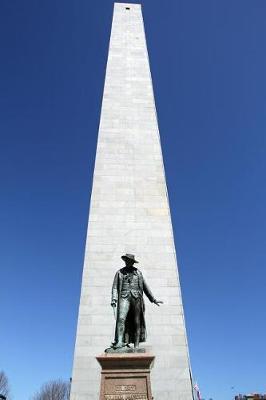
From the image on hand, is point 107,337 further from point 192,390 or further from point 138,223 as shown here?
point 138,223

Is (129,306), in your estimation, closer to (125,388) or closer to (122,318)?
(122,318)

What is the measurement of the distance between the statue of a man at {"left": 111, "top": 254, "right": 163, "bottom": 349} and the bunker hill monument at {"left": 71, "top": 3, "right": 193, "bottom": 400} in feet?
0.06

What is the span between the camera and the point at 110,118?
17.4m

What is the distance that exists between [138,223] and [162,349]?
4.45m

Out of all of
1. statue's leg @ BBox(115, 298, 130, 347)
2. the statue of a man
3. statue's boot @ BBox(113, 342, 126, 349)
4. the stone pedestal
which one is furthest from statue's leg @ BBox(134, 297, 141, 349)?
the stone pedestal

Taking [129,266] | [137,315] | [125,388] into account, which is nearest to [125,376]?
[125,388]

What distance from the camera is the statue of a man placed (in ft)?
24.9

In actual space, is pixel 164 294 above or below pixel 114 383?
above

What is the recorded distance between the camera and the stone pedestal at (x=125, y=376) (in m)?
6.56

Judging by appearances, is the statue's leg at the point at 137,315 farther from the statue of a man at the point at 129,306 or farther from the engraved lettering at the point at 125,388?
the engraved lettering at the point at 125,388

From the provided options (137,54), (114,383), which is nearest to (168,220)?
(114,383)

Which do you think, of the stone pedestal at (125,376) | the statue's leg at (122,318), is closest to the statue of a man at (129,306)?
the statue's leg at (122,318)

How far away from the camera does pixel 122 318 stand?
7.62 meters

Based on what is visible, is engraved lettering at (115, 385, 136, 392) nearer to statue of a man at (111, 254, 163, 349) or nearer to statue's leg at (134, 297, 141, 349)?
statue of a man at (111, 254, 163, 349)
